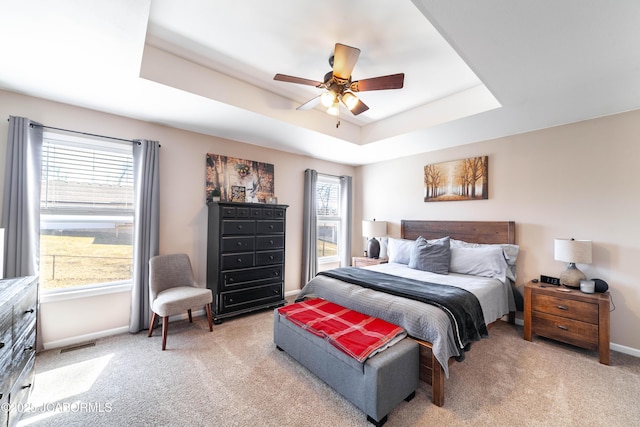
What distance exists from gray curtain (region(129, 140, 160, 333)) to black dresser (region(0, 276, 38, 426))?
1.05 metres

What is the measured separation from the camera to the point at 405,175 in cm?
460

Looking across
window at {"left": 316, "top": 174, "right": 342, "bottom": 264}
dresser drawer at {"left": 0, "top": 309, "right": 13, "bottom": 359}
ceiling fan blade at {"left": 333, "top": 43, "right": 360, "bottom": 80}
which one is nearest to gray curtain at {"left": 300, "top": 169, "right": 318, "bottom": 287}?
window at {"left": 316, "top": 174, "right": 342, "bottom": 264}

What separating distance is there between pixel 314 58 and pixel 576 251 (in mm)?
3274

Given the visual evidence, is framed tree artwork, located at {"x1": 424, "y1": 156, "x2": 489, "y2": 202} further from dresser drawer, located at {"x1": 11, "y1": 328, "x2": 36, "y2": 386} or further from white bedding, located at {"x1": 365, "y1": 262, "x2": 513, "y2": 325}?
dresser drawer, located at {"x1": 11, "y1": 328, "x2": 36, "y2": 386}

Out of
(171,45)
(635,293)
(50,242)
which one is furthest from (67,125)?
(635,293)

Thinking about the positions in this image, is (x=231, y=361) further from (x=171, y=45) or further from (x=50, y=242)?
(x=171, y=45)

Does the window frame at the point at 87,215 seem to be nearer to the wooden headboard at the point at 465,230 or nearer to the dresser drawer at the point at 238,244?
the dresser drawer at the point at 238,244

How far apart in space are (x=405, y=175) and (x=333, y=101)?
8.73 ft

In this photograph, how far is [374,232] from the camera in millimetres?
4562

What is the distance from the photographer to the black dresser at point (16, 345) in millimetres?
1377

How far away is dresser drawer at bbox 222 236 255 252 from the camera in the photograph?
3.33 metres

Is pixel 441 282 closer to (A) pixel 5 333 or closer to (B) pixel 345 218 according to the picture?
(B) pixel 345 218

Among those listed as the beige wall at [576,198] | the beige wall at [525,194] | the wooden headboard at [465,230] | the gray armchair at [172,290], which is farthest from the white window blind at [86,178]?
the beige wall at [576,198]

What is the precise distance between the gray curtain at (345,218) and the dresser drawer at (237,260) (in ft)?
7.48
